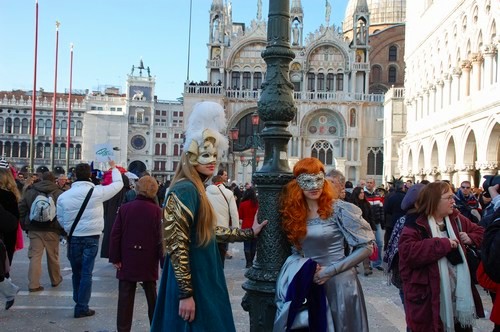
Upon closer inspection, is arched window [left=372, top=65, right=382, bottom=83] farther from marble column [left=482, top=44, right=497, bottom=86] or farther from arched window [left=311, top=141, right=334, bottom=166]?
marble column [left=482, top=44, right=497, bottom=86]

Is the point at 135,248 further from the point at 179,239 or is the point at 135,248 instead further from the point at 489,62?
the point at 489,62

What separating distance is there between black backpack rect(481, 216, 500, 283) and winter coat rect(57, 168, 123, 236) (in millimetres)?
4325

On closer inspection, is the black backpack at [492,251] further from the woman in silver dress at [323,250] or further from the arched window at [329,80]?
the arched window at [329,80]

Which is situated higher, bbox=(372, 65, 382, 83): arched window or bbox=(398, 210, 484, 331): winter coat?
bbox=(372, 65, 382, 83): arched window

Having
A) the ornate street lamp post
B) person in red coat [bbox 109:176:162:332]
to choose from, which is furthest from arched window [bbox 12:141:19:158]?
the ornate street lamp post

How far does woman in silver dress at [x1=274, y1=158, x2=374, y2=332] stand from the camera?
3.63 metres

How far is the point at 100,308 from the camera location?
684cm

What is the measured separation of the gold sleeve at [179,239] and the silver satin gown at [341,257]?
31.5 inches

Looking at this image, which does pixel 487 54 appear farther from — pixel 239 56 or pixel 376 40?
pixel 376 40

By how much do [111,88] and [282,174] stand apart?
67.6 meters

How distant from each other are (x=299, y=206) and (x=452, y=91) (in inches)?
831

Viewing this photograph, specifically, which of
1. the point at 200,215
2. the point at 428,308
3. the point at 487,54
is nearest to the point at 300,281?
the point at 200,215

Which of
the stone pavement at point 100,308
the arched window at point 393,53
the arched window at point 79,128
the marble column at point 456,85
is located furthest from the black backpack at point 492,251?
the arched window at point 79,128

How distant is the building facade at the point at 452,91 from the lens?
18.3 meters
